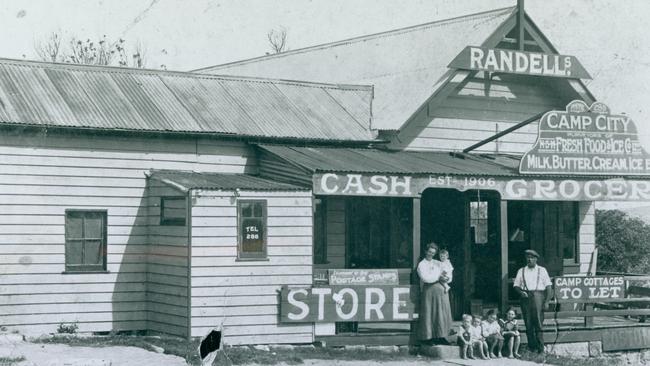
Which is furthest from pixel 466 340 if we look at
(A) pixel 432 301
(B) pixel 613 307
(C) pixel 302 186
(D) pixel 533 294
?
(B) pixel 613 307

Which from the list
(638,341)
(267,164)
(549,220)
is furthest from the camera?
(549,220)

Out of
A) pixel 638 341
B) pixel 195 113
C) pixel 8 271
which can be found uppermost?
pixel 195 113

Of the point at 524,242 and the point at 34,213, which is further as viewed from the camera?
the point at 524,242

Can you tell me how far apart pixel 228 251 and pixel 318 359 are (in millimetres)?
2454

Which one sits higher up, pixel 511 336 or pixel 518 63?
pixel 518 63

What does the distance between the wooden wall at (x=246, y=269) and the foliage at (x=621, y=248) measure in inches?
657

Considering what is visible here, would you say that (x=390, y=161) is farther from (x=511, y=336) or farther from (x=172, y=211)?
(x=172, y=211)

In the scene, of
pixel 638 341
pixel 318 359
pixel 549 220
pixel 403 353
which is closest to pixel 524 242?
pixel 549 220

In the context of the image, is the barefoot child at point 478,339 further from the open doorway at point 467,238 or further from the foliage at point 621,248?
the foliage at point 621,248

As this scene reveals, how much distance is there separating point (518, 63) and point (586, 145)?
238cm

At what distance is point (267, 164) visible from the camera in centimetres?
2056

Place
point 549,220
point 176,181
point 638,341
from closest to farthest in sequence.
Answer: point 176,181 < point 638,341 < point 549,220

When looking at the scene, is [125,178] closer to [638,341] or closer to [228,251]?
[228,251]

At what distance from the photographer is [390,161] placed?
20.7m
